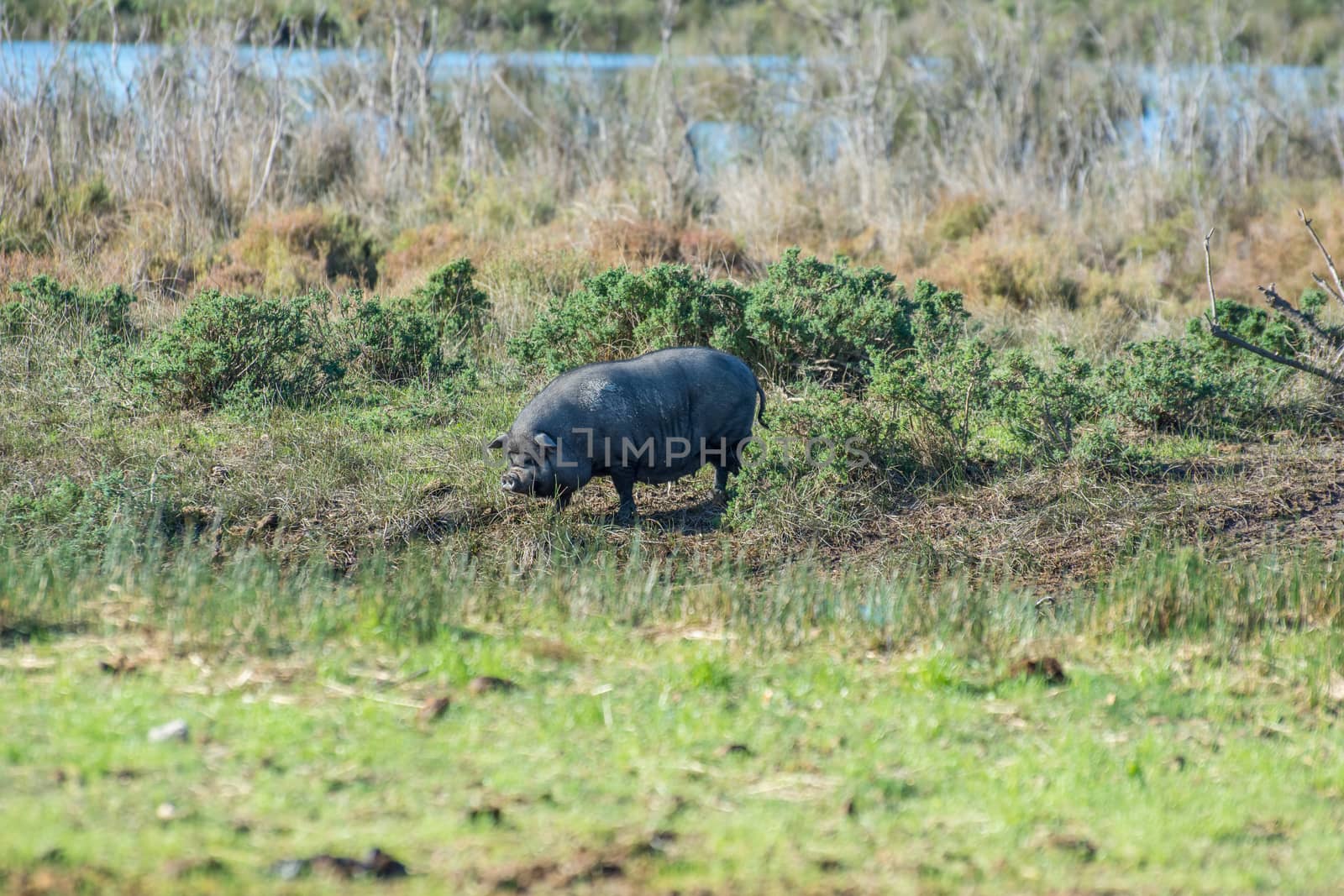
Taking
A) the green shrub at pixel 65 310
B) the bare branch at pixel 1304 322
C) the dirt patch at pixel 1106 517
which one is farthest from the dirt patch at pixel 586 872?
the green shrub at pixel 65 310

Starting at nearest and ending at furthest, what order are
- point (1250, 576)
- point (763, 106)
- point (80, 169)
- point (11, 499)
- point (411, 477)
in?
point (1250, 576) < point (11, 499) < point (411, 477) < point (80, 169) < point (763, 106)

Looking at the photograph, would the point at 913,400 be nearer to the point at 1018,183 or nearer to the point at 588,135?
the point at 1018,183

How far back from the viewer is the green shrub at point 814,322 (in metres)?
10.7

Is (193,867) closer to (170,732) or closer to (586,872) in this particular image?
(170,732)

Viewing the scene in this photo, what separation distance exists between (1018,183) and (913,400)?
9970 millimetres

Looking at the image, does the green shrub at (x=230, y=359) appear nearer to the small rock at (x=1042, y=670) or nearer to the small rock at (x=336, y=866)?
the small rock at (x=1042, y=670)

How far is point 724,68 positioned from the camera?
23.5m

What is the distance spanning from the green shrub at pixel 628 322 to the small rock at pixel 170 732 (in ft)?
20.2

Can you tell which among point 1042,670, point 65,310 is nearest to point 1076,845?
point 1042,670

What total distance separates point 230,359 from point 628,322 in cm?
305

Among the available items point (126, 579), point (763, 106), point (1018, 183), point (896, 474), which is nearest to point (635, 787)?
point (126, 579)

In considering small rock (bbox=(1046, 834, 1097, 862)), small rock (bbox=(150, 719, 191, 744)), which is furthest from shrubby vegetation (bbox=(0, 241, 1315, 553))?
small rock (bbox=(150, 719, 191, 744))

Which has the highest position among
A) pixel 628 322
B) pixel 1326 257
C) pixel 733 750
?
pixel 1326 257

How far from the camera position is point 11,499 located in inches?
318
